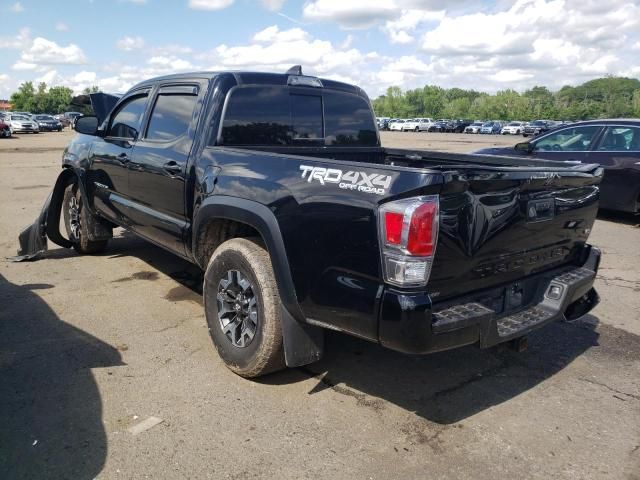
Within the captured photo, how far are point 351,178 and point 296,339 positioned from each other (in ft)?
3.37

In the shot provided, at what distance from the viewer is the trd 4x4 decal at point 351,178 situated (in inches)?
102

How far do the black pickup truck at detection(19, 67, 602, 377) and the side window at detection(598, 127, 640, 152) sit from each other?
213 inches

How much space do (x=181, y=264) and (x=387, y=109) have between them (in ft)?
476

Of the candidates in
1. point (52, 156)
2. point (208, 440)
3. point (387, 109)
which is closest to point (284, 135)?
point (208, 440)

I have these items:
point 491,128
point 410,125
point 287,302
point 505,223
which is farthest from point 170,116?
point 410,125

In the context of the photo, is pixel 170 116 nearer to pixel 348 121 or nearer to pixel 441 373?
pixel 348 121

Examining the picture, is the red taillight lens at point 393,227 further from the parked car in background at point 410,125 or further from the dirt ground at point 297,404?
the parked car in background at point 410,125

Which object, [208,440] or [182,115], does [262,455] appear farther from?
[182,115]

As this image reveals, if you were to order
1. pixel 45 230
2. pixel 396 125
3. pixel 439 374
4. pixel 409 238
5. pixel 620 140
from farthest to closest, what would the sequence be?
pixel 396 125 < pixel 620 140 < pixel 45 230 < pixel 439 374 < pixel 409 238

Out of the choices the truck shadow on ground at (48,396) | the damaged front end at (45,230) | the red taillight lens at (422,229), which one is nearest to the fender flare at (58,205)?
the damaged front end at (45,230)

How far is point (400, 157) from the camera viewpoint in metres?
4.91

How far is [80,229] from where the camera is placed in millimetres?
6301

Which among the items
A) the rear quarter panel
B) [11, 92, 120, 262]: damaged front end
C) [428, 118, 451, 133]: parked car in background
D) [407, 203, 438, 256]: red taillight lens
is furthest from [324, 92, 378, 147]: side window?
[428, 118, 451, 133]: parked car in background

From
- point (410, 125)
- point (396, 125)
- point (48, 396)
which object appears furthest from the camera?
point (396, 125)
